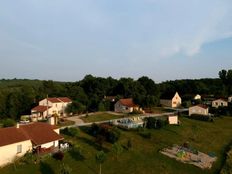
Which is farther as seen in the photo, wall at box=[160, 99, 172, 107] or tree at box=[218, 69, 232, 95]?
tree at box=[218, 69, 232, 95]

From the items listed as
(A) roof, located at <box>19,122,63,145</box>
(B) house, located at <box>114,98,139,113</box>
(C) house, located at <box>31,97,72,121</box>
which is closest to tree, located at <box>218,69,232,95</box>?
(B) house, located at <box>114,98,139,113</box>

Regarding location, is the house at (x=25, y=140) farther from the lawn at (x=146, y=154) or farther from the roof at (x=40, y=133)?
the lawn at (x=146, y=154)

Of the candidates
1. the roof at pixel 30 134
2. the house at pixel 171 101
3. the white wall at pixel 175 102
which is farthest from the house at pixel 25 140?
the white wall at pixel 175 102

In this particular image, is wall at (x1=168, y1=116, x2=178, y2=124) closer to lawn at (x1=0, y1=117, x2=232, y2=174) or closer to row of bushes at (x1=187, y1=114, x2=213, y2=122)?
lawn at (x1=0, y1=117, x2=232, y2=174)

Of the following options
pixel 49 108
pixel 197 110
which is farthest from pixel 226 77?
pixel 49 108

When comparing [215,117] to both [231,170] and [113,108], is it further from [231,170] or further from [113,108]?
[231,170]

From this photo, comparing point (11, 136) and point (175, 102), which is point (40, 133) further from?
point (175, 102)
